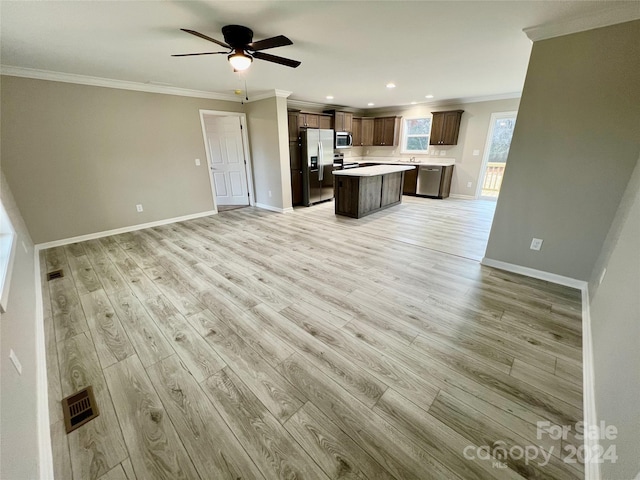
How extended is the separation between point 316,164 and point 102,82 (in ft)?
12.9

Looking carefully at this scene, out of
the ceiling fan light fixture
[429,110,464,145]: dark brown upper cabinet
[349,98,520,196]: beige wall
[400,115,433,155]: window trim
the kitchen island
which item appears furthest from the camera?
[400,115,433,155]: window trim

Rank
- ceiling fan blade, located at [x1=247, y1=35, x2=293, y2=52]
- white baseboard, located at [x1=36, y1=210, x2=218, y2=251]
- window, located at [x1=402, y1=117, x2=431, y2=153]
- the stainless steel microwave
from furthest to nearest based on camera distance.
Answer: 1. window, located at [x1=402, y1=117, x2=431, y2=153]
2. the stainless steel microwave
3. white baseboard, located at [x1=36, y1=210, x2=218, y2=251]
4. ceiling fan blade, located at [x1=247, y1=35, x2=293, y2=52]

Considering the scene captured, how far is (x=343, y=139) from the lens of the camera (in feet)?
22.3

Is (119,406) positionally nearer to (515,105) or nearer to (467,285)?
(467,285)

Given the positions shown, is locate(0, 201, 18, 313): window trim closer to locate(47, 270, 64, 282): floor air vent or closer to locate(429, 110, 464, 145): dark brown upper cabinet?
locate(47, 270, 64, 282): floor air vent

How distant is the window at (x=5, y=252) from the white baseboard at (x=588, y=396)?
9.61 feet

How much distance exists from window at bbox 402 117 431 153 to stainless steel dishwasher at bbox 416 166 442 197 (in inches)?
34.9

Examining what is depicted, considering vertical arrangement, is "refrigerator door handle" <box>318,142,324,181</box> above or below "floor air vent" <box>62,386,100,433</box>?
above

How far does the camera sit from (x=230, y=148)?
5797mm

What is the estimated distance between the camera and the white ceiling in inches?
75.4

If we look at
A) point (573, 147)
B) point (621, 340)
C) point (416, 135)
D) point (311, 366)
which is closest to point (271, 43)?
point (311, 366)

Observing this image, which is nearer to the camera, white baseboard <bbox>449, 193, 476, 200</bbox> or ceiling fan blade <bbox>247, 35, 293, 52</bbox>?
ceiling fan blade <bbox>247, 35, 293, 52</bbox>

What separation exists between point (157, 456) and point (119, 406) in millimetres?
455

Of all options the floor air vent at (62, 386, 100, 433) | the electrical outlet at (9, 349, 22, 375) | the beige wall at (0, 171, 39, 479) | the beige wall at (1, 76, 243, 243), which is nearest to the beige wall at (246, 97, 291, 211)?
the beige wall at (1, 76, 243, 243)
